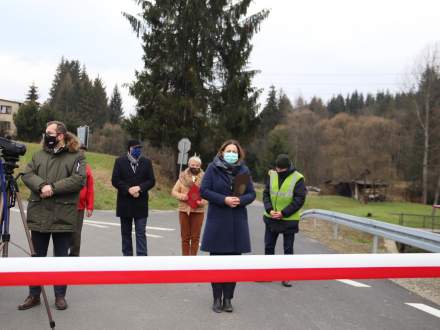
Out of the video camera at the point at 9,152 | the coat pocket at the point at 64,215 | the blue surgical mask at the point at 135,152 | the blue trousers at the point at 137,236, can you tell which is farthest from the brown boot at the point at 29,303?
the blue surgical mask at the point at 135,152

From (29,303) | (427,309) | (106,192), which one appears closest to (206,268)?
(29,303)

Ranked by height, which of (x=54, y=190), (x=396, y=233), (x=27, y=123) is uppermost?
(x=27, y=123)

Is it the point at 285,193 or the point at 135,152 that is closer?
the point at 285,193

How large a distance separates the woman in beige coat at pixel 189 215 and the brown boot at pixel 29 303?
2.88 metres

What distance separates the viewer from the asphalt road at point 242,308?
14.3 ft

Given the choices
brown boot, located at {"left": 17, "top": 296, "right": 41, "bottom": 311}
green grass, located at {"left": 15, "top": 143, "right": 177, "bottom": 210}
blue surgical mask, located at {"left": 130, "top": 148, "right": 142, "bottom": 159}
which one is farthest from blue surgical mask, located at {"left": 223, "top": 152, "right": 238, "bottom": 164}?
green grass, located at {"left": 15, "top": 143, "right": 177, "bottom": 210}

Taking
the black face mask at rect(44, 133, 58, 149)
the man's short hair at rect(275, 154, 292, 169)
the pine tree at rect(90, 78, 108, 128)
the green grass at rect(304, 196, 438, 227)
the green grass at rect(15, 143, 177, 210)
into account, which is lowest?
the green grass at rect(304, 196, 438, 227)

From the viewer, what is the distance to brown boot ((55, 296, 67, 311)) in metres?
4.67

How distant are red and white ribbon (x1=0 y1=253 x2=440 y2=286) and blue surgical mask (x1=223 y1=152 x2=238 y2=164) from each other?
2631mm

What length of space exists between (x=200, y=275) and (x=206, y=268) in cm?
5

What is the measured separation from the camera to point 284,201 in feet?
20.8

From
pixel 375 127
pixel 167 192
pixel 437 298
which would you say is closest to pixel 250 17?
pixel 167 192

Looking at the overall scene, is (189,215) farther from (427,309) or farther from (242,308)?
(427,309)

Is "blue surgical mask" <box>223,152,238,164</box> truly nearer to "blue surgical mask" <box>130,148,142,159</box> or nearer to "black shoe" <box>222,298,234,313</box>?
"black shoe" <box>222,298,234,313</box>
